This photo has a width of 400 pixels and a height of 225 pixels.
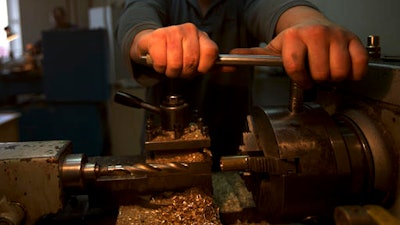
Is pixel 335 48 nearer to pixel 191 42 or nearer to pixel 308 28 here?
pixel 308 28

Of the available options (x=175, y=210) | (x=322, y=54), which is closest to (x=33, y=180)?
(x=175, y=210)

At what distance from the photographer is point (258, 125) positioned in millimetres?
536

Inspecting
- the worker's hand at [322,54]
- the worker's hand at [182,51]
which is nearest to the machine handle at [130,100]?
the worker's hand at [182,51]

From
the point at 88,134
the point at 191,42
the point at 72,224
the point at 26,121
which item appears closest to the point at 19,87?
the point at 26,121

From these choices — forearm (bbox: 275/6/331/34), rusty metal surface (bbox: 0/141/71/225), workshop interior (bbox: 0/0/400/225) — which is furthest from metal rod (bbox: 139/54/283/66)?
rusty metal surface (bbox: 0/141/71/225)

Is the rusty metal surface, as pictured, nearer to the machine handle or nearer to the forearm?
the machine handle

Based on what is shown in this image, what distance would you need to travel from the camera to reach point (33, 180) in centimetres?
49

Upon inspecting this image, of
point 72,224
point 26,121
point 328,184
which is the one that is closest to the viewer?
point 328,184

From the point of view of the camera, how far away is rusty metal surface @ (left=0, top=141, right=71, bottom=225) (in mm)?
481

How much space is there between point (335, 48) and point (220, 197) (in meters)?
0.34

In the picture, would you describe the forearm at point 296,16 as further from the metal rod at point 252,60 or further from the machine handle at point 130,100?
the machine handle at point 130,100

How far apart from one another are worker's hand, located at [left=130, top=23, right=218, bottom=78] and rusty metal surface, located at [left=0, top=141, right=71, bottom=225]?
0.68 ft

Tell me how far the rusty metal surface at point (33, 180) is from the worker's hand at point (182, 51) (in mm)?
208

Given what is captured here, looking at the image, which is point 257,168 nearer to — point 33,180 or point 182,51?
point 182,51
